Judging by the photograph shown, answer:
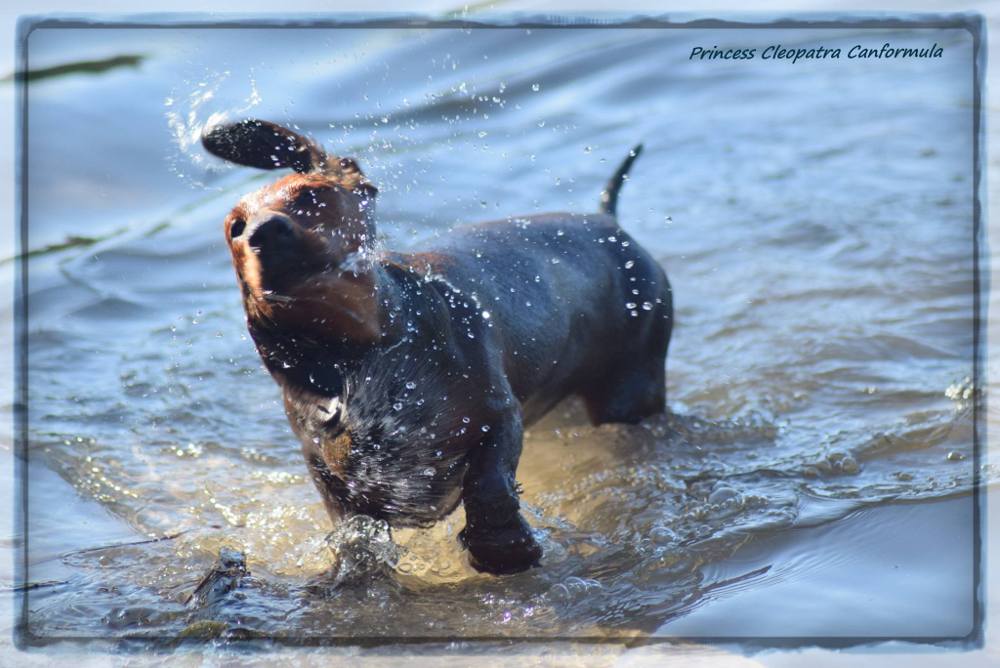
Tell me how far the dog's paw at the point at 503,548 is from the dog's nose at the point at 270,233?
114 cm

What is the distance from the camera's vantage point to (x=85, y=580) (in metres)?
3.48

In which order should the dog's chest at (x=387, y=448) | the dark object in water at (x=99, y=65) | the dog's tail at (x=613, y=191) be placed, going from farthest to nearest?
the dark object in water at (x=99, y=65) → the dog's tail at (x=613, y=191) → the dog's chest at (x=387, y=448)

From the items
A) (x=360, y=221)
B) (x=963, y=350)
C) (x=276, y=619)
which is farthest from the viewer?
(x=963, y=350)

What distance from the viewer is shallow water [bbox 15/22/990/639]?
3.53 m

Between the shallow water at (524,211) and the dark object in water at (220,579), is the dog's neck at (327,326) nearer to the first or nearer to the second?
the shallow water at (524,211)

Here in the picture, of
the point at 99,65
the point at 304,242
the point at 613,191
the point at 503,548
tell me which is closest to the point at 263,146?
the point at 304,242

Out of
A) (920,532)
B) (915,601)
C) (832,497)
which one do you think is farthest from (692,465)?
(915,601)

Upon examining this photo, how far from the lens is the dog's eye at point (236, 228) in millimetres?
2656

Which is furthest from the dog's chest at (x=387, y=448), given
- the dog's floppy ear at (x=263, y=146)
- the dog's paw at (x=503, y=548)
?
the dog's floppy ear at (x=263, y=146)

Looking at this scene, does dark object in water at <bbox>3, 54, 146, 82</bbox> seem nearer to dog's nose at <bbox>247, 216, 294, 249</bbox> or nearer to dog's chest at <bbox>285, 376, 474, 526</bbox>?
dog's chest at <bbox>285, 376, 474, 526</bbox>

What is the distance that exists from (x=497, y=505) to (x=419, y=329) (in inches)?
19.7

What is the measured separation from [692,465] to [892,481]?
25.0 inches

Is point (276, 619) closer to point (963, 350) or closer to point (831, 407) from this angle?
point (831, 407)

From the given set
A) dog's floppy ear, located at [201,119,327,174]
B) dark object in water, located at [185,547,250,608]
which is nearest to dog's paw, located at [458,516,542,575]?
dark object in water, located at [185,547,250,608]
